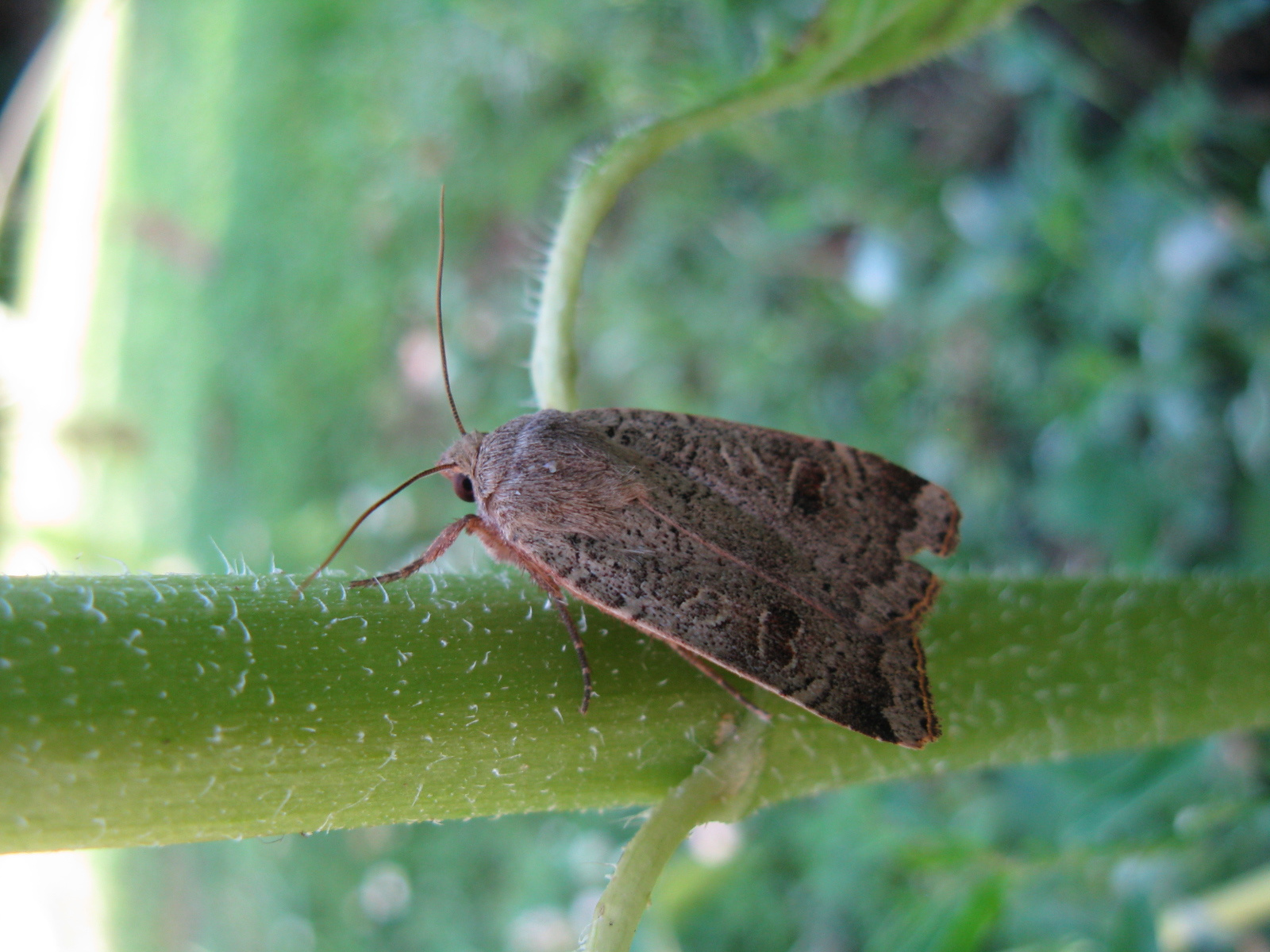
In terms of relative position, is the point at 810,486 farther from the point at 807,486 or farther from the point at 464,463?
the point at 464,463

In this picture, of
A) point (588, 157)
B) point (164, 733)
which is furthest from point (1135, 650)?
point (164, 733)

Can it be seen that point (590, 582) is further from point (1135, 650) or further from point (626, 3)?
point (626, 3)

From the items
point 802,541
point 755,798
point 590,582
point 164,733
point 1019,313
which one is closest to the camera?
point 164,733

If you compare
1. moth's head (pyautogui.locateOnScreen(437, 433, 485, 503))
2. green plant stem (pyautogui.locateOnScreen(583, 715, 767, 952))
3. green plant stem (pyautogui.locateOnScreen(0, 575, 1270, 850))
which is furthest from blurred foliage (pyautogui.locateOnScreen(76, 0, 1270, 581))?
green plant stem (pyautogui.locateOnScreen(583, 715, 767, 952))

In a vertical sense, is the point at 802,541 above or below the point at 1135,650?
above

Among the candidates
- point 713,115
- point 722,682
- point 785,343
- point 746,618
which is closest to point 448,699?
point 722,682

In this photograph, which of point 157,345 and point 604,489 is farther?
point 157,345
